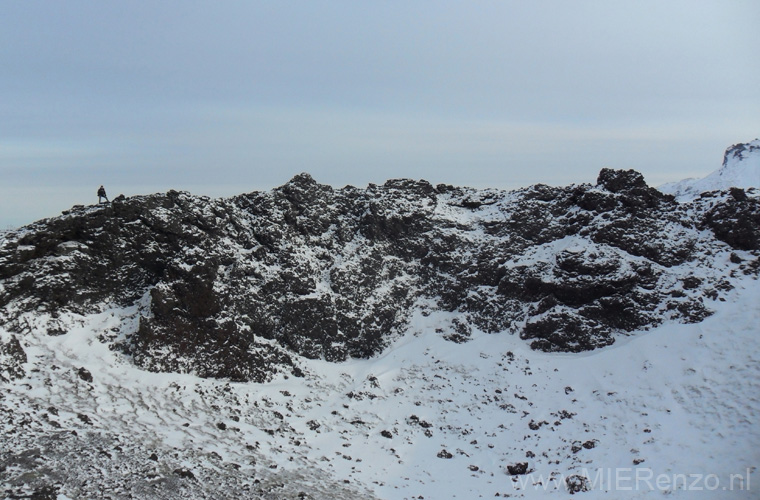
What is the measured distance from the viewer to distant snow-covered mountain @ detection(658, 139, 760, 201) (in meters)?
72.4

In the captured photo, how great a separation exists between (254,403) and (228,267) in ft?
31.0

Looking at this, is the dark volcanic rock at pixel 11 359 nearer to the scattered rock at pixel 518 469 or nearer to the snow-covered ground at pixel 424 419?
the snow-covered ground at pixel 424 419

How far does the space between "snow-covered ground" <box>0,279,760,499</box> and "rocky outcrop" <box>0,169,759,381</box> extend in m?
1.38

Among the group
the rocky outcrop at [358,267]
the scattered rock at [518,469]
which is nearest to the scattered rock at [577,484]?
the scattered rock at [518,469]

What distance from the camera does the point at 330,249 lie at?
37938 mm

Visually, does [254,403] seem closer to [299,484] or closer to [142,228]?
[299,484]

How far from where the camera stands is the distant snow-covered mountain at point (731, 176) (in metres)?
72.4

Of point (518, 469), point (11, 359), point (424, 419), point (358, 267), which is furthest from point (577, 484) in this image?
point (11, 359)

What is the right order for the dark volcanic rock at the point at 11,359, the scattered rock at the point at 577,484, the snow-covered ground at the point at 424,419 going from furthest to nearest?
the dark volcanic rock at the point at 11,359, the scattered rock at the point at 577,484, the snow-covered ground at the point at 424,419

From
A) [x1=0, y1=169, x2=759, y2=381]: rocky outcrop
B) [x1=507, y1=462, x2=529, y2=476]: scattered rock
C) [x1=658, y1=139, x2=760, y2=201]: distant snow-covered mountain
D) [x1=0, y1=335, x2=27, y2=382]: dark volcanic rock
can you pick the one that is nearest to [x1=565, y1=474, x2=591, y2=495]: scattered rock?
[x1=507, y1=462, x2=529, y2=476]: scattered rock

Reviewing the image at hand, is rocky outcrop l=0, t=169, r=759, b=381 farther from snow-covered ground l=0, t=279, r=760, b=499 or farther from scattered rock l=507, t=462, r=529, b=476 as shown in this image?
scattered rock l=507, t=462, r=529, b=476

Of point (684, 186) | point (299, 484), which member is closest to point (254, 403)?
point (299, 484)

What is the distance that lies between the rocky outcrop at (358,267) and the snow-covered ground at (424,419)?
1.38 metres

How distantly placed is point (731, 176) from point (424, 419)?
68.8 meters
